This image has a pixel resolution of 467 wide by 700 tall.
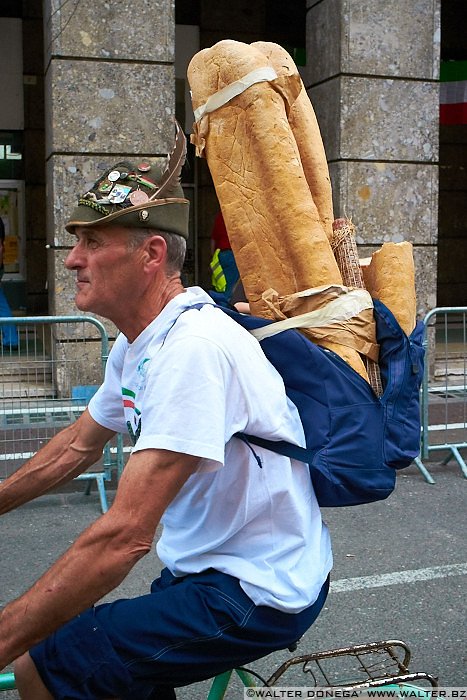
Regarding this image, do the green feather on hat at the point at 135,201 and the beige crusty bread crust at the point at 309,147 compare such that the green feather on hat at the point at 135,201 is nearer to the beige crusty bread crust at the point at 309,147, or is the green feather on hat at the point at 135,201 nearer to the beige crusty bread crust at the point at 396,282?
the beige crusty bread crust at the point at 309,147

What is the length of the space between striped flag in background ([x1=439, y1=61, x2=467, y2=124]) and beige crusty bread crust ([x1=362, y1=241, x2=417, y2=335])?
9059 mm

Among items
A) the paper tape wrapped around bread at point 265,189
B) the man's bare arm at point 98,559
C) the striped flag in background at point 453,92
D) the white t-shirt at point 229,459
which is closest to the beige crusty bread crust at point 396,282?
the paper tape wrapped around bread at point 265,189

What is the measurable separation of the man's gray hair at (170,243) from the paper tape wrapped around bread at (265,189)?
0.22m

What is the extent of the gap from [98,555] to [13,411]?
4761mm

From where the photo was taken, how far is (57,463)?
2.48 meters

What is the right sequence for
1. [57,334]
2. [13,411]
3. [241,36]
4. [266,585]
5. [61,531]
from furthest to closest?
[241,36] < [57,334] < [13,411] < [61,531] < [266,585]

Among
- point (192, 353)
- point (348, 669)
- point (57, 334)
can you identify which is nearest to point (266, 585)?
point (192, 353)

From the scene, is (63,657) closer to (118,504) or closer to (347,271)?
(118,504)

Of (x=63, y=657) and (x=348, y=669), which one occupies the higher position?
(x=63, y=657)

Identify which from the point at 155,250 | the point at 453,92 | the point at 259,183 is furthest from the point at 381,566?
the point at 453,92

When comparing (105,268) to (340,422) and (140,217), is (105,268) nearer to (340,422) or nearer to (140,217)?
(140,217)

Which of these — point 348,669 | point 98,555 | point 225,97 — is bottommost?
point 348,669

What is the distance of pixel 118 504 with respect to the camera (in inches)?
72.0

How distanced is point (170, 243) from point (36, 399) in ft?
14.8
